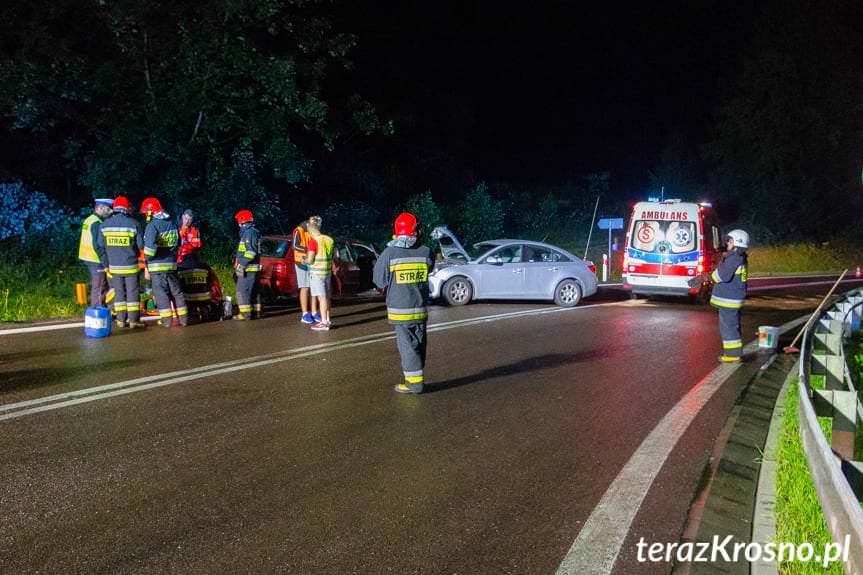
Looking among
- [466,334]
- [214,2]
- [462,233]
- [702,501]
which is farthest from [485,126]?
[702,501]

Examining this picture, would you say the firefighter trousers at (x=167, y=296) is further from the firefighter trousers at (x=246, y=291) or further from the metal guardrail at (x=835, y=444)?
the metal guardrail at (x=835, y=444)

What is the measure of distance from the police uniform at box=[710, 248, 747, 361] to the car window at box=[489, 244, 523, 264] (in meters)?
6.75

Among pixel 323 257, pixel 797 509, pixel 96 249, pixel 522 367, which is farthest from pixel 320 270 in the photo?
pixel 797 509

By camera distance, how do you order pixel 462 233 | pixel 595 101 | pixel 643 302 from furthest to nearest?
pixel 595 101 → pixel 462 233 → pixel 643 302

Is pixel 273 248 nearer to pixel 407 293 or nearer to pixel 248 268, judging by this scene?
pixel 248 268

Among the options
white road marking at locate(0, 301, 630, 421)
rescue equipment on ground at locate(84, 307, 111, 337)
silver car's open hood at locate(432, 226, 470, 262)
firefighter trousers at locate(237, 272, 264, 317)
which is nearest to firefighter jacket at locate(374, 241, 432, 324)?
white road marking at locate(0, 301, 630, 421)

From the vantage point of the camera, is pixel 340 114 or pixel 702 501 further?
pixel 340 114

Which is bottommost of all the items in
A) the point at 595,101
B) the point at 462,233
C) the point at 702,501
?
the point at 702,501

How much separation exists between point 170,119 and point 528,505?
1551 centimetres

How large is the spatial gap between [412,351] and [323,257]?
4818 mm

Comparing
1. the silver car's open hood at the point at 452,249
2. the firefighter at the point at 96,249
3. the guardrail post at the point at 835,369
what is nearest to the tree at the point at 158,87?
the silver car's open hood at the point at 452,249

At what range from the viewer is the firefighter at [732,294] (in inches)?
392

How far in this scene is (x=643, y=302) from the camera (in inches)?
691

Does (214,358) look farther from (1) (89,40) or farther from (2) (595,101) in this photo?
(2) (595,101)
